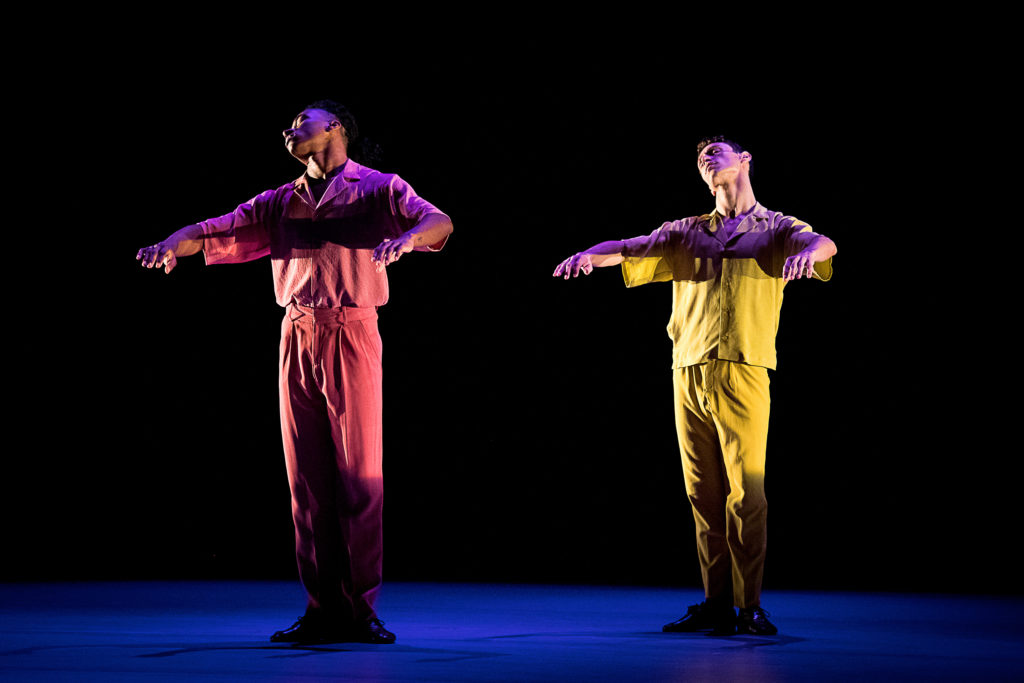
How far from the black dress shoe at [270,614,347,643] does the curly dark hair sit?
1.30m

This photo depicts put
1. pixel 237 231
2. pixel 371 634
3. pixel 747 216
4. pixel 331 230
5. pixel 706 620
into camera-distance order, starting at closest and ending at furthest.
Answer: pixel 371 634 → pixel 331 230 → pixel 237 231 → pixel 706 620 → pixel 747 216

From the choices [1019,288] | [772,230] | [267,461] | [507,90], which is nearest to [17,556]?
[267,461]

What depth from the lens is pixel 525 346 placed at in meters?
5.89

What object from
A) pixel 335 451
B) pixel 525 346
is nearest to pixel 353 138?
pixel 335 451

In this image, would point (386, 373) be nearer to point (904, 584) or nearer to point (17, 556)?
point (17, 556)

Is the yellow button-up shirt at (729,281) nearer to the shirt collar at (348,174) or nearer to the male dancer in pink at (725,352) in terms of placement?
the male dancer in pink at (725,352)

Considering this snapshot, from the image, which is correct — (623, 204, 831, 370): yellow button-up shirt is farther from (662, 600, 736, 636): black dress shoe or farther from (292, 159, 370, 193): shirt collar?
(292, 159, 370, 193): shirt collar

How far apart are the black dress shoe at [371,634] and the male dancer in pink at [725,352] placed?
896 millimetres

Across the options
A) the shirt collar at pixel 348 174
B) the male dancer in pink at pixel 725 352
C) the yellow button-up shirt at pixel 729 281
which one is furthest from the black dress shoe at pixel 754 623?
the shirt collar at pixel 348 174

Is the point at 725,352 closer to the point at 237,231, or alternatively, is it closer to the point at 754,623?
the point at 754,623

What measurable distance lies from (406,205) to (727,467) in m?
1.22

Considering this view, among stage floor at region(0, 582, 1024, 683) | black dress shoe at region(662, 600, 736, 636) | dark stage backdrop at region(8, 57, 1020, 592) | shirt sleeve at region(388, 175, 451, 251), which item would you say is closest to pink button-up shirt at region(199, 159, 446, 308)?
shirt sleeve at region(388, 175, 451, 251)

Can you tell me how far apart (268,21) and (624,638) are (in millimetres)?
3570

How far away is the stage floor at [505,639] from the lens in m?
2.91
